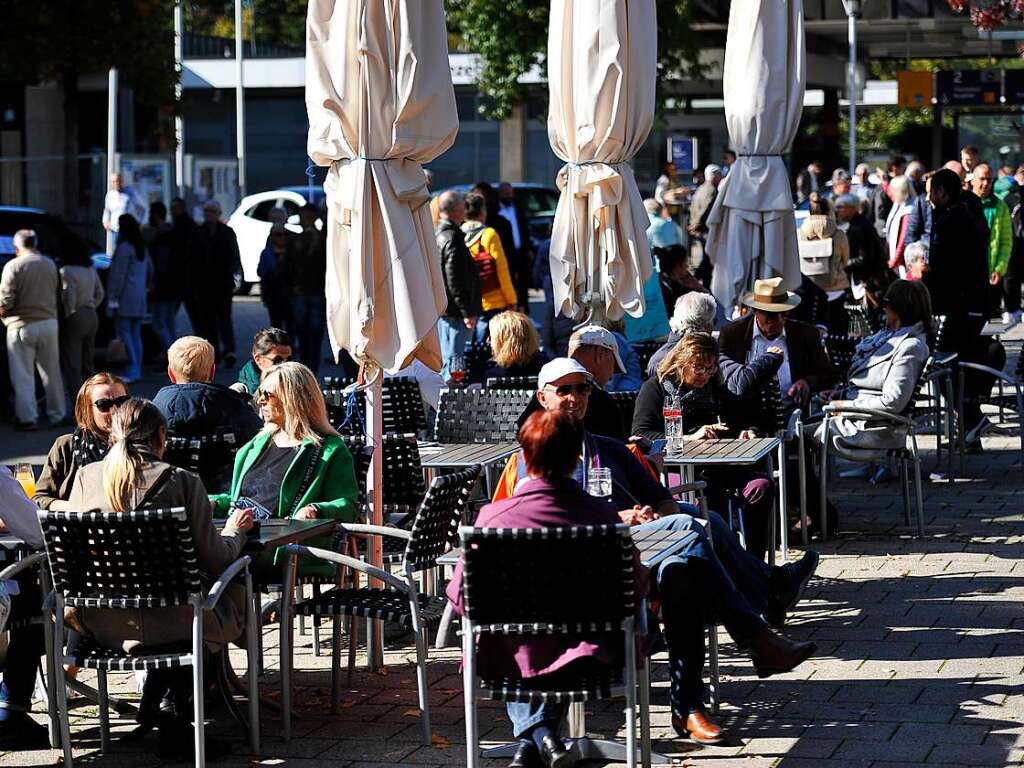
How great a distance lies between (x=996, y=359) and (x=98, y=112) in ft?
102

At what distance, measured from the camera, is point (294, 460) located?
293 inches

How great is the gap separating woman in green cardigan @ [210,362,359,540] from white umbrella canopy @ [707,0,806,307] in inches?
213

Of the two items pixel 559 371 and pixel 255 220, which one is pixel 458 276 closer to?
pixel 559 371

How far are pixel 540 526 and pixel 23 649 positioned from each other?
236 centimetres

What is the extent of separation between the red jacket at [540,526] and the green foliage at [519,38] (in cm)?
2906

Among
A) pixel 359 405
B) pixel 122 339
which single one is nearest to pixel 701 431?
pixel 359 405

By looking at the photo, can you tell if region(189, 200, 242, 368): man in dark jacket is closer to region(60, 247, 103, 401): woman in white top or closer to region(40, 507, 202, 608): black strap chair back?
region(60, 247, 103, 401): woman in white top

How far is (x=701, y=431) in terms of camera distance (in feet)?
30.8

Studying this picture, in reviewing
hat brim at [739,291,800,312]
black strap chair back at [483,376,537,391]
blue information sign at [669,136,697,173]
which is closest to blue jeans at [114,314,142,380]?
black strap chair back at [483,376,537,391]

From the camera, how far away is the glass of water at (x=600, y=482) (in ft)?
22.5

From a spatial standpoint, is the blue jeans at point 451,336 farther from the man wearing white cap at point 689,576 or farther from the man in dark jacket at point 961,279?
the man wearing white cap at point 689,576

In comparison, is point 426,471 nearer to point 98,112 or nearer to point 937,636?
point 937,636

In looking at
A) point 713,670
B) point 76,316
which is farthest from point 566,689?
point 76,316

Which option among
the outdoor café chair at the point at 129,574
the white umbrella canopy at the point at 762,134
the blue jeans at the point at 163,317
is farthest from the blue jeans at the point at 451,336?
the outdoor café chair at the point at 129,574
